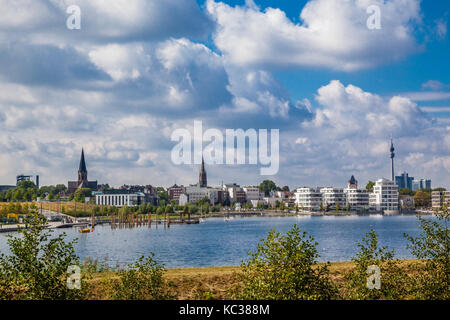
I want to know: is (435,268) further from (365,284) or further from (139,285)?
(139,285)

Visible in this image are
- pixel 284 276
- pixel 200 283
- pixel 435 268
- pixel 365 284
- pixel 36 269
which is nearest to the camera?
pixel 284 276

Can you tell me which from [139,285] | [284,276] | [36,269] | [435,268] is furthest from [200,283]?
[435,268]

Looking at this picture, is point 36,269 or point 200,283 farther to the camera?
point 200,283

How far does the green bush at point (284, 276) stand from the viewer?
1325 cm

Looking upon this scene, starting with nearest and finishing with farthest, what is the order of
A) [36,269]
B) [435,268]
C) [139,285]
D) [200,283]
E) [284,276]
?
[284,276]
[36,269]
[435,268]
[139,285]
[200,283]

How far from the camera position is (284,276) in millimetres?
13469

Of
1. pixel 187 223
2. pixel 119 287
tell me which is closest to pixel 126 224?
pixel 187 223

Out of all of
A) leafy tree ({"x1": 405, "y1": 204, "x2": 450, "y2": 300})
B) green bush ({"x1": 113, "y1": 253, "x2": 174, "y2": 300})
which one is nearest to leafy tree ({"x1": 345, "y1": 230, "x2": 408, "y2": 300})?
leafy tree ({"x1": 405, "y1": 204, "x2": 450, "y2": 300})

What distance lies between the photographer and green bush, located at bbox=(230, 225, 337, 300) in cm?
1325

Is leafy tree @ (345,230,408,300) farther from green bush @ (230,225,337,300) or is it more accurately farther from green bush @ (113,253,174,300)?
green bush @ (113,253,174,300)

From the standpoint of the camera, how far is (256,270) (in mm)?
14172

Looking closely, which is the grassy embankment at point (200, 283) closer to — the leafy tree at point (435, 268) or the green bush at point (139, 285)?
the green bush at point (139, 285)
